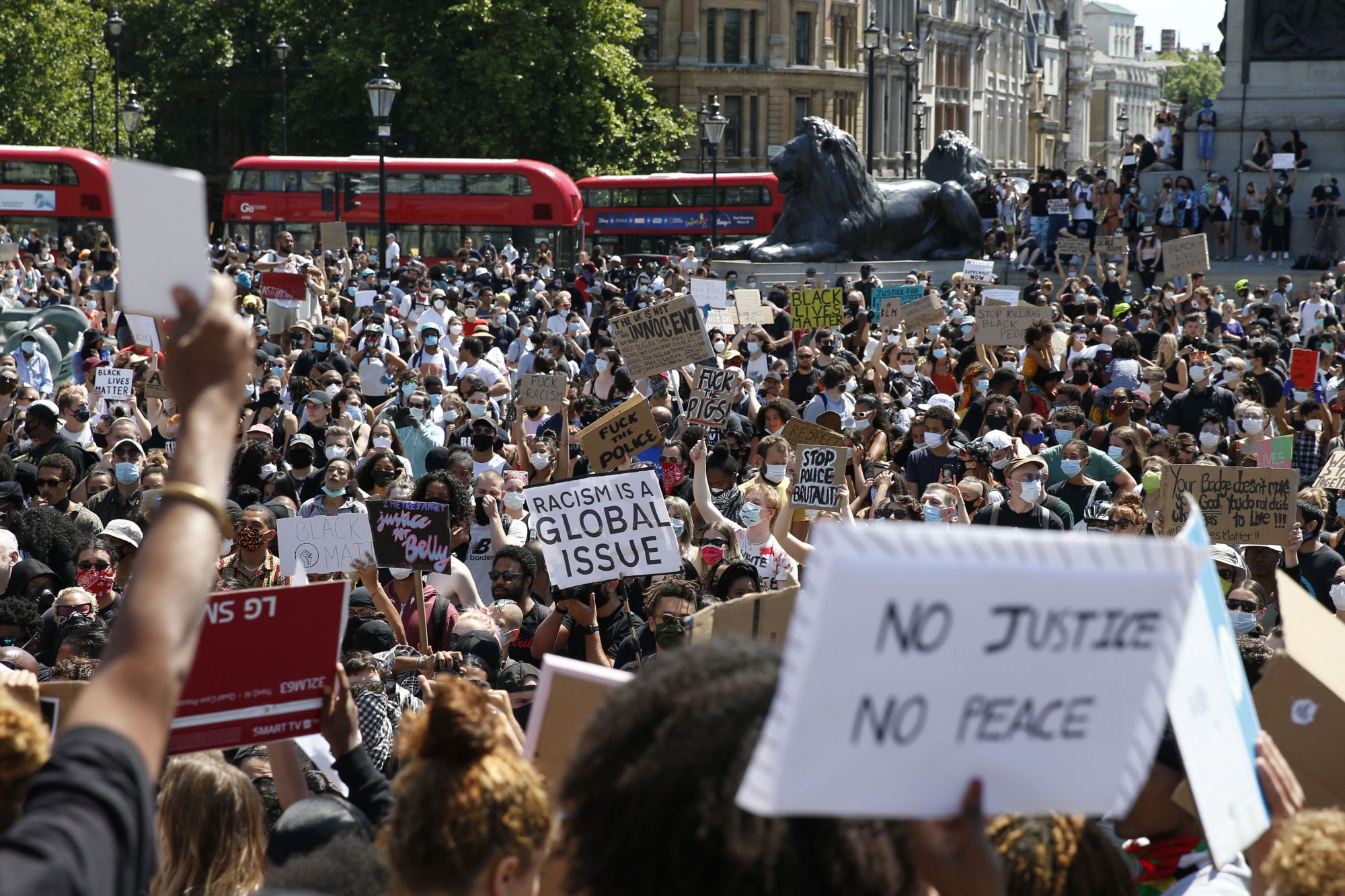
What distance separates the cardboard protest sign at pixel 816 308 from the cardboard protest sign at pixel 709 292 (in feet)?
4.04

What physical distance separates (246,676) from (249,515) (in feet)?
15.0

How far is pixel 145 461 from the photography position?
33.7 ft

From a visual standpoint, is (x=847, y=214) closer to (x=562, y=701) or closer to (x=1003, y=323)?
(x=1003, y=323)

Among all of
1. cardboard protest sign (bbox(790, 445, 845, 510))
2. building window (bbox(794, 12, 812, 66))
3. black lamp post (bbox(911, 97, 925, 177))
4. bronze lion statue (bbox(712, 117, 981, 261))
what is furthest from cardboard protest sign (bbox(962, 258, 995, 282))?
building window (bbox(794, 12, 812, 66))

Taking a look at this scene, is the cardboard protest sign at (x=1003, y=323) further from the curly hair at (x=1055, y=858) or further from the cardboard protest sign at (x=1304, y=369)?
the curly hair at (x=1055, y=858)

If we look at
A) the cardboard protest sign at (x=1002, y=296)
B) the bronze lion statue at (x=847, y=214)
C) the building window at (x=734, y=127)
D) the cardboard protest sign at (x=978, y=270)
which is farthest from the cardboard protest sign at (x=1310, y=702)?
the building window at (x=734, y=127)

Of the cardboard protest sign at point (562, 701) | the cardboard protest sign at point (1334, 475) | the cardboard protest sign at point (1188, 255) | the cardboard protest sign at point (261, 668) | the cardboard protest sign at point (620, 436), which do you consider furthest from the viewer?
the cardboard protest sign at point (1188, 255)

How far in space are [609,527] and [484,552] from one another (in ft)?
6.07

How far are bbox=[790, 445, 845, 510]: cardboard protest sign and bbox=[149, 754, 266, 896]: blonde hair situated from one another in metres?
5.28

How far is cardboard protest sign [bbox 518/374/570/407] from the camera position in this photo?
11898 mm

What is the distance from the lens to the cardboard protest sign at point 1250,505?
796 centimetres

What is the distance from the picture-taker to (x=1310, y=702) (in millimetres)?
3340

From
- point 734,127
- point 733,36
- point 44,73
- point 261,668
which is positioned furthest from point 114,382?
point 733,36

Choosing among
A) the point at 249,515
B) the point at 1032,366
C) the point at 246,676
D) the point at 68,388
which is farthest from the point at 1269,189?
the point at 246,676
